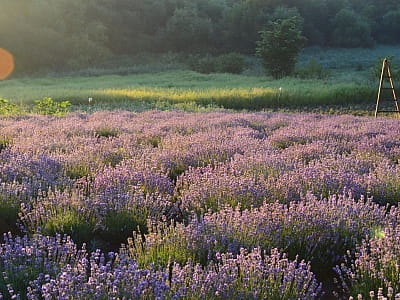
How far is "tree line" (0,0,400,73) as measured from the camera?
4266 cm

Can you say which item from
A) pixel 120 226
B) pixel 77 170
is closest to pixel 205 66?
pixel 77 170

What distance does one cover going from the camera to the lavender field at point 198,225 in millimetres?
2455

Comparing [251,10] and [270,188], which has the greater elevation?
[251,10]

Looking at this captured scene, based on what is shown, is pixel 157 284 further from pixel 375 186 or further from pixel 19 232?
pixel 375 186

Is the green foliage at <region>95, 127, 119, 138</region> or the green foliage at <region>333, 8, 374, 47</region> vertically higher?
the green foliage at <region>333, 8, 374, 47</region>

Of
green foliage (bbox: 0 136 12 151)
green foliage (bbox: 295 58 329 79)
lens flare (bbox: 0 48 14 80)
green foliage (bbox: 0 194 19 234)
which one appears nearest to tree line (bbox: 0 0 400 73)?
lens flare (bbox: 0 48 14 80)

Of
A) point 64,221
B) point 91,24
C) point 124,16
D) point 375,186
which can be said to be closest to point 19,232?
point 64,221

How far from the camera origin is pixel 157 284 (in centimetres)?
226

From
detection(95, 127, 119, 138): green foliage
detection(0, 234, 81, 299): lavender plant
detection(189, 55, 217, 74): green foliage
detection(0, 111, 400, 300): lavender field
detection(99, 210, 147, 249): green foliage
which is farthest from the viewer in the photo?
detection(189, 55, 217, 74): green foliage

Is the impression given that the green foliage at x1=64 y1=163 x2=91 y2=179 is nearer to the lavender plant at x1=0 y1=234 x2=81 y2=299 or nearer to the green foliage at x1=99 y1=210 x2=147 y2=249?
the green foliage at x1=99 y1=210 x2=147 y2=249

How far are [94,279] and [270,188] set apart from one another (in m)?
2.30

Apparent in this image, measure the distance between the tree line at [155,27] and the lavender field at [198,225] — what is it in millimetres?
35117

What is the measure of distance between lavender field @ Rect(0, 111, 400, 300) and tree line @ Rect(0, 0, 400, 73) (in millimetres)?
35117

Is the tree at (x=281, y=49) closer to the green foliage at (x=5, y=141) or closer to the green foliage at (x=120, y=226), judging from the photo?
the green foliage at (x=5, y=141)
